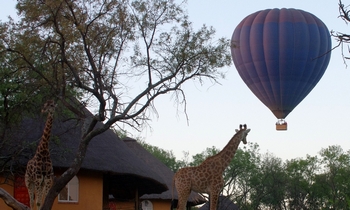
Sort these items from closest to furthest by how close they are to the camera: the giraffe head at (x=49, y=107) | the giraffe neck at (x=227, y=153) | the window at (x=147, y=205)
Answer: the giraffe head at (x=49, y=107) < the giraffe neck at (x=227, y=153) < the window at (x=147, y=205)

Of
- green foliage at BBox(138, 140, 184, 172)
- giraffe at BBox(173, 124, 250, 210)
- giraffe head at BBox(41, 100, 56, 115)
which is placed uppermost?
green foliage at BBox(138, 140, 184, 172)

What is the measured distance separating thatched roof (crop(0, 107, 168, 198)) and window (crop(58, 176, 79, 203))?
A: 940mm

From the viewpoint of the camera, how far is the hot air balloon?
32281mm

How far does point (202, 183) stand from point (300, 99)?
706 inches

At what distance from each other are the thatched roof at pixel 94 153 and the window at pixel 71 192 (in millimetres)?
940

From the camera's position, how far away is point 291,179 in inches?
1757

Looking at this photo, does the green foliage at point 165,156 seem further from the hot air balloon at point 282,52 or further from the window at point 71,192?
the window at point 71,192

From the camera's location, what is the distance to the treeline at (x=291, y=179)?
39000 mm

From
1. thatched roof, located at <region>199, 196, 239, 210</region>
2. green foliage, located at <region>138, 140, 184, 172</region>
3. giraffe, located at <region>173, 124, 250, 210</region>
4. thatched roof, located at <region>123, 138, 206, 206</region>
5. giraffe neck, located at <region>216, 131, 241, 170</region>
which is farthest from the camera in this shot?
green foliage, located at <region>138, 140, 184, 172</region>

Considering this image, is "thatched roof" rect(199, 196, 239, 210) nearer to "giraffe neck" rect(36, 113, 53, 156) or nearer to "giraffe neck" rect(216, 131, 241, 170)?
"giraffe neck" rect(216, 131, 241, 170)

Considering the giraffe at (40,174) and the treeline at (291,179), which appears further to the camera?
the treeline at (291,179)

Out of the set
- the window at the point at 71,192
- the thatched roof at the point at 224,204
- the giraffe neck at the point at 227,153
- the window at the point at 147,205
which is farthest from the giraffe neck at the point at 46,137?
the window at the point at 147,205

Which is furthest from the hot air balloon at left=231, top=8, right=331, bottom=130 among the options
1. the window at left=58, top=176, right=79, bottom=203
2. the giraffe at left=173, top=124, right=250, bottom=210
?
the giraffe at left=173, top=124, right=250, bottom=210

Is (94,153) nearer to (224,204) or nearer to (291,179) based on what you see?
(224,204)
